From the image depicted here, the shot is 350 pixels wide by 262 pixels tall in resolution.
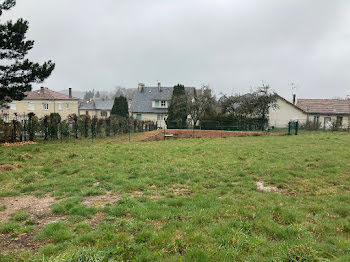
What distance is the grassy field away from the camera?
124 inches

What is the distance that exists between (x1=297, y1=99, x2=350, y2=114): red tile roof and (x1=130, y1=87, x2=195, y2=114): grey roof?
69.8 feet

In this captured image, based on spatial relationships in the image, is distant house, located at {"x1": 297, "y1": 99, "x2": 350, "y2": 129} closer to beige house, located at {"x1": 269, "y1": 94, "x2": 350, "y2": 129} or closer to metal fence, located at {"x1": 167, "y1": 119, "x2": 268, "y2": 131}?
beige house, located at {"x1": 269, "y1": 94, "x2": 350, "y2": 129}

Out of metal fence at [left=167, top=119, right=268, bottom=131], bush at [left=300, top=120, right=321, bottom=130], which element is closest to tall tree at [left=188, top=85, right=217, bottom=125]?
metal fence at [left=167, top=119, right=268, bottom=131]

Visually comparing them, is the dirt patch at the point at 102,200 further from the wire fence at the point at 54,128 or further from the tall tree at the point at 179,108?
the tall tree at the point at 179,108

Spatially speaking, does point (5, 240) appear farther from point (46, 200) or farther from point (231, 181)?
point (231, 181)

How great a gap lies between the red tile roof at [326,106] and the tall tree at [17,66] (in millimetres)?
41658

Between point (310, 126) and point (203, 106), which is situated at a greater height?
point (203, 106)

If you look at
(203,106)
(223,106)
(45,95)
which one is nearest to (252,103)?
(223,106)

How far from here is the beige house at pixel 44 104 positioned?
40.7 metres

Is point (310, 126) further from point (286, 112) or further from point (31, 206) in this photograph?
point (31, 206)

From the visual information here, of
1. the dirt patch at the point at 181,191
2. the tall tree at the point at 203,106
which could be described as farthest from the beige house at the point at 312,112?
the dirt patch at the point at 181,191

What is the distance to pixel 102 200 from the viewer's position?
527 centimetres

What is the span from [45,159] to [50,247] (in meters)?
7.25

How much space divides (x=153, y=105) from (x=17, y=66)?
104ft
